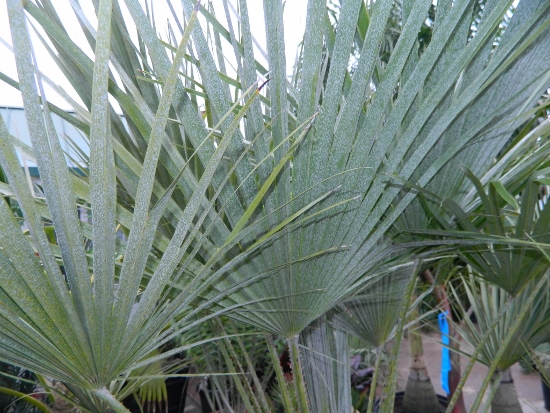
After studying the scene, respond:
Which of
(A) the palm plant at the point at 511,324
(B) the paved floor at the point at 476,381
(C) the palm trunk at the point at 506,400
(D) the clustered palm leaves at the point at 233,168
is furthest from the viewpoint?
(B) the paved floor at the point at 476,381

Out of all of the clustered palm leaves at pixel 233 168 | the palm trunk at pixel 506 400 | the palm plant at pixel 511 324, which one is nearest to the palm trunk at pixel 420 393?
the palm trunk at pixel 506 400

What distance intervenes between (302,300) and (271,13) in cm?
38

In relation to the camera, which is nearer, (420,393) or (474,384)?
(420,393)

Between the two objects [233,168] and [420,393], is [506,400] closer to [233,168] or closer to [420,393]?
[420,393]

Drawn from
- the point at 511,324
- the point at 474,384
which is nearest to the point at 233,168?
the point at 511,324

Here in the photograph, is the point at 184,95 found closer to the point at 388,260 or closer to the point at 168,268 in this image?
the point at 168,268

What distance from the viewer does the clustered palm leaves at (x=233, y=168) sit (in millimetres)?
469

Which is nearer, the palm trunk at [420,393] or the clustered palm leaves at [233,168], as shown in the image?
the clustered palm leaves at [233,168]

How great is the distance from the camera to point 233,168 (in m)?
0.51

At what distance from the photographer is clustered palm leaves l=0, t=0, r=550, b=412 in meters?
0.47

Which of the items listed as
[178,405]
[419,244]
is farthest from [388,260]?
[178,405]

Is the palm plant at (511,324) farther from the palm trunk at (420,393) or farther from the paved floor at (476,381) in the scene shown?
the paved floor at (476,381)

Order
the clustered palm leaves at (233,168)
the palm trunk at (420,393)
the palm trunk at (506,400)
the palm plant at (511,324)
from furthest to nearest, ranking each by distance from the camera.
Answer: the palm trunk at (420,393), the palm trunk at (506,400), the palm plant at (511,324), the clustered palm leaves at (233,168)

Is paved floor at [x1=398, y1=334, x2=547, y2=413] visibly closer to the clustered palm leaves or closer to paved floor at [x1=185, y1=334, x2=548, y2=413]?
paved floor at [x1=185, y1=334, x2=548, y2=413]
